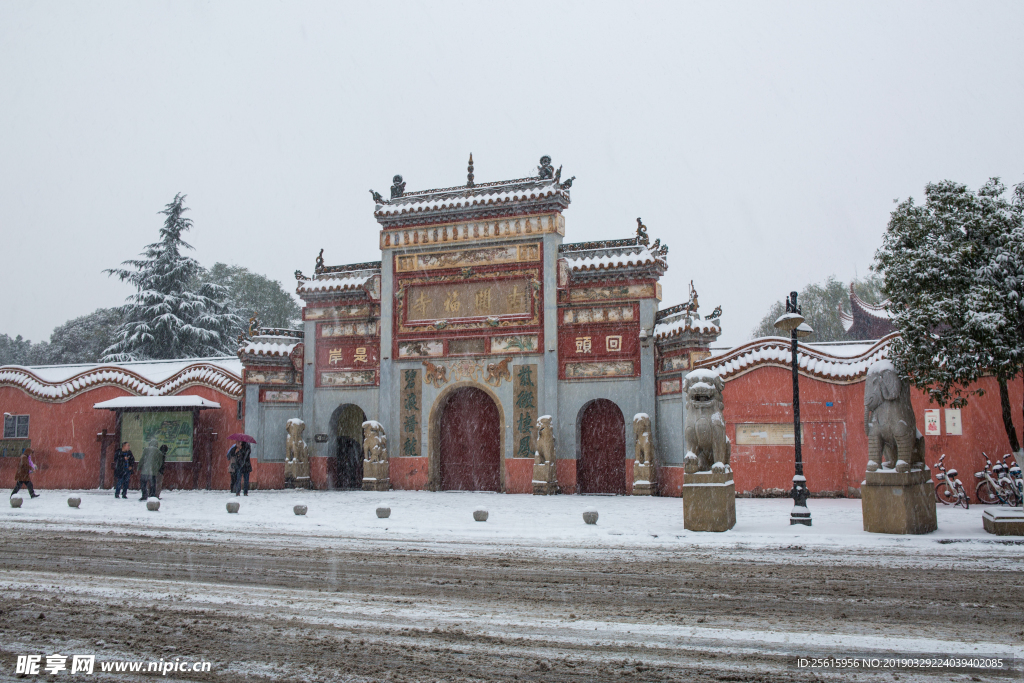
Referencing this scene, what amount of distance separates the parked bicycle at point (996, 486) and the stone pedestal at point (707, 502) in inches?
269

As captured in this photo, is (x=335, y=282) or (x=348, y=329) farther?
(x=348, y=329)

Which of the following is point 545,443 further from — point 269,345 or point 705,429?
point 269,345

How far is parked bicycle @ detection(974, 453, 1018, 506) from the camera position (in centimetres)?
1462

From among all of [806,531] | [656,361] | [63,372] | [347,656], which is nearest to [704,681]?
[347,656]

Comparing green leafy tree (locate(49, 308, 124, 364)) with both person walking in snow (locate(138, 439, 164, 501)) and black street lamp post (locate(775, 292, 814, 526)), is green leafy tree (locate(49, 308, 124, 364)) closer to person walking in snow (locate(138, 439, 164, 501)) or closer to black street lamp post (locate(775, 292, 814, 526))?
person walking in snow (locate(138, 439, 164, 501))

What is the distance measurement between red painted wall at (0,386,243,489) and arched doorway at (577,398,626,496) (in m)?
10.1

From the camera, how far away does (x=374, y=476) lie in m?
20.4

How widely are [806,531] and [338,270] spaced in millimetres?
15959

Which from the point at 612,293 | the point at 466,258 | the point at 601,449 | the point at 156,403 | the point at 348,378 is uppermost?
the point at 466,258

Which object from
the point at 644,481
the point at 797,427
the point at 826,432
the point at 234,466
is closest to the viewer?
the point at 797,427

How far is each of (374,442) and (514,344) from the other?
4822mm

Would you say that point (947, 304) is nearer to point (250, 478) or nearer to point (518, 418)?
point (518, 418)

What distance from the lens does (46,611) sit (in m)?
6.79

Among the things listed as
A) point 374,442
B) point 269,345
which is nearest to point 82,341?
point 269,345
